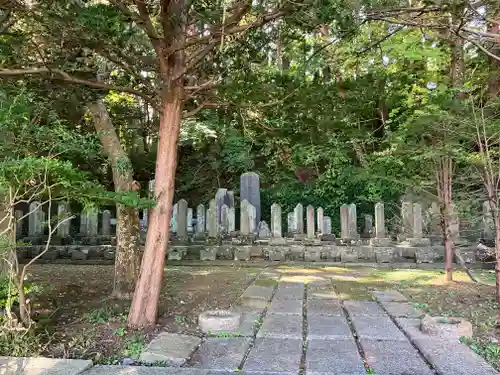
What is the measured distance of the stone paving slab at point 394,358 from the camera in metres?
2.88

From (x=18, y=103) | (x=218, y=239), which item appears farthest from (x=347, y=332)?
(x=218, y=239)

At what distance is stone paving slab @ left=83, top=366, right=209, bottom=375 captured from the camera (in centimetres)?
282

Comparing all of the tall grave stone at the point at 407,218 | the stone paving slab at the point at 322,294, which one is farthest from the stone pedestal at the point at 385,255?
the stone paving slab at the point at 322,294

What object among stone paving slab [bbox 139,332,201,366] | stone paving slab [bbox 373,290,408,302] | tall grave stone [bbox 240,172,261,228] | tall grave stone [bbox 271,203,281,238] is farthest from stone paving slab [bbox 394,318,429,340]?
tall grave stone [bbox 240,172,261,228]

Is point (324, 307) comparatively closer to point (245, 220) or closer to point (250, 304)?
point (250, 304)

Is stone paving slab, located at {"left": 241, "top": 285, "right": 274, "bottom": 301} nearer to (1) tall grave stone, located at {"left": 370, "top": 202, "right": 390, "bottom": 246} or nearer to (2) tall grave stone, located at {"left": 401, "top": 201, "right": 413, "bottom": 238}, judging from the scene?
(1) tall grave stone, located at {"left": 370, "top": 202, "right": 390, "bottom": 246}

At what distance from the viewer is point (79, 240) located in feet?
29.4

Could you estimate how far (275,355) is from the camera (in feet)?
10.4

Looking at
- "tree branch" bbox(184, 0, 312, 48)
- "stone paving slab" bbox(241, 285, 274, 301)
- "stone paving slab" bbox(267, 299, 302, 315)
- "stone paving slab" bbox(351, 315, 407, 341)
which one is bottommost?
"stone paving slab" bbox(351, 315, 407, 341)

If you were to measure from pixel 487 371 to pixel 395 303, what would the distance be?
2020mm

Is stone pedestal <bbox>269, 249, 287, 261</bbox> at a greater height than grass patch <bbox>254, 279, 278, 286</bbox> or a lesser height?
greater

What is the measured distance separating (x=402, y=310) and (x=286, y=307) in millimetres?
1241

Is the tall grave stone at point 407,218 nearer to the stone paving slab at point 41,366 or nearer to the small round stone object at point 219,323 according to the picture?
the small round stone object at point 219,323

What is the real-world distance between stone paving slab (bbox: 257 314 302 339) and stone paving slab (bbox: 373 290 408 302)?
1378 millimetres
